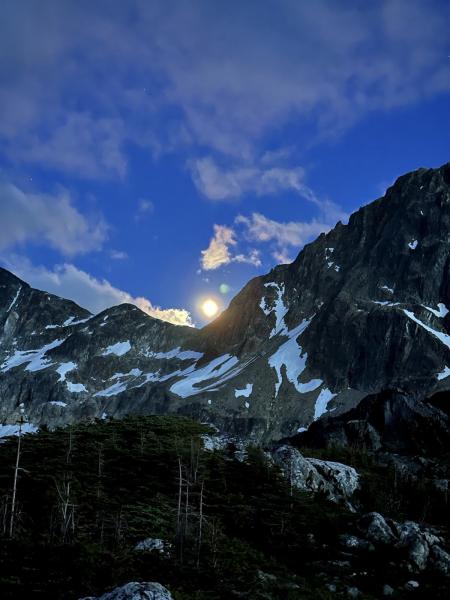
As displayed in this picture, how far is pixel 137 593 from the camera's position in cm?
2119

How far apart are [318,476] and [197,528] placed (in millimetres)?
30495

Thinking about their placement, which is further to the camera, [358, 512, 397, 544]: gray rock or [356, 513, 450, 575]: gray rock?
[358, 512, 397, 544]: gray rock

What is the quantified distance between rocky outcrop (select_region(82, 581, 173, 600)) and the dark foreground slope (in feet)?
10.8

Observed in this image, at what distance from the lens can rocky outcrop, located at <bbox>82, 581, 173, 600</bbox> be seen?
68.7 feet

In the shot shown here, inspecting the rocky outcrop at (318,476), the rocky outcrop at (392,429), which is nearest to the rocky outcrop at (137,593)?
the rocky outcrop at (318,476)

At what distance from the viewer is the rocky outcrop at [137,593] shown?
20.9 meters

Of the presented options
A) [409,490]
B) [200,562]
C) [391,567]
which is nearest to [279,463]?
[409,490]

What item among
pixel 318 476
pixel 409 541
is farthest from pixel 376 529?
pixel 318 476

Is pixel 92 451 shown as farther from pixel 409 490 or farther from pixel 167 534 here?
pixel 409 490

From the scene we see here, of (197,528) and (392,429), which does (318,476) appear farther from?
(392,429)

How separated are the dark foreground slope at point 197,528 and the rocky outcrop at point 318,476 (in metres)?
1.84

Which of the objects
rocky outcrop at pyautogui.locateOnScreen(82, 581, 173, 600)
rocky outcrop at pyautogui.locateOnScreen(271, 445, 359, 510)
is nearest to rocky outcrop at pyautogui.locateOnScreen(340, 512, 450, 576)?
rocky outcrop at pyautogui.locateOnScreen(271, 445, 359, 510)

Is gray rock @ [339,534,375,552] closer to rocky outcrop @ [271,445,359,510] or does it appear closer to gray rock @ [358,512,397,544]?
gray rock @ [358,512,397,544]

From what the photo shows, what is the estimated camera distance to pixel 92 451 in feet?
252
